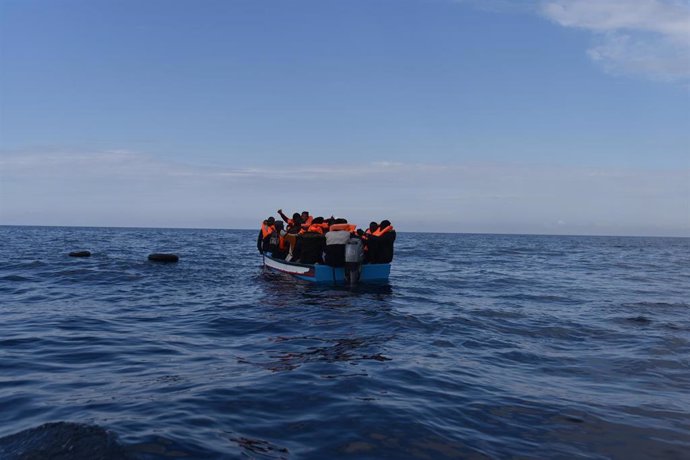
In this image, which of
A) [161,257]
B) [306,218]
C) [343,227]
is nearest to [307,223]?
[306,218]

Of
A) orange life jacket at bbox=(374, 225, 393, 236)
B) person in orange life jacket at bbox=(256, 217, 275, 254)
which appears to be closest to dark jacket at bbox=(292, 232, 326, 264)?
orange life jacket at bbox=(374, 225, 393, 236)

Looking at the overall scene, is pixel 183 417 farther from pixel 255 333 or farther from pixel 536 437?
pixel 255 333

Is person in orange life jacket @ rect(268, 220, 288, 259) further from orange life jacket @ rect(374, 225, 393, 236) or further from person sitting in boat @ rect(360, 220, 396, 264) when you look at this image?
orange life jacket @ rect(374, 225, 393, 236)

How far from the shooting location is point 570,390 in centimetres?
742

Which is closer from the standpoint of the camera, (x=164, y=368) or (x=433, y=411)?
(x=433, y=411)

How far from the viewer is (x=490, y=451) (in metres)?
5.20

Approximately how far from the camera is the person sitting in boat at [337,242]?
18.6 m

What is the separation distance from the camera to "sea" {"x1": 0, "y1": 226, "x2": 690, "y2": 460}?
5.27m

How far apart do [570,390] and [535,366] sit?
53.7 inches

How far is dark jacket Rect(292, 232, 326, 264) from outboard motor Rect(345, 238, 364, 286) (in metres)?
1.43

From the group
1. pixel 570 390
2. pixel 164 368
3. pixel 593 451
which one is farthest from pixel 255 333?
pixel 593 451

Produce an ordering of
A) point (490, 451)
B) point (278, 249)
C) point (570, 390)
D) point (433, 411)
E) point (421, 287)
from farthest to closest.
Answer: point (278, 249) → point (421, 287) → point (570, 390) → point (433, 411) → point (490, 451)

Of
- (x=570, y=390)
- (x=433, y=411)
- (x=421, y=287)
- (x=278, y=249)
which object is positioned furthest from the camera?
(x=278, y=249)

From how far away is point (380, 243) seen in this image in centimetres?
1941
